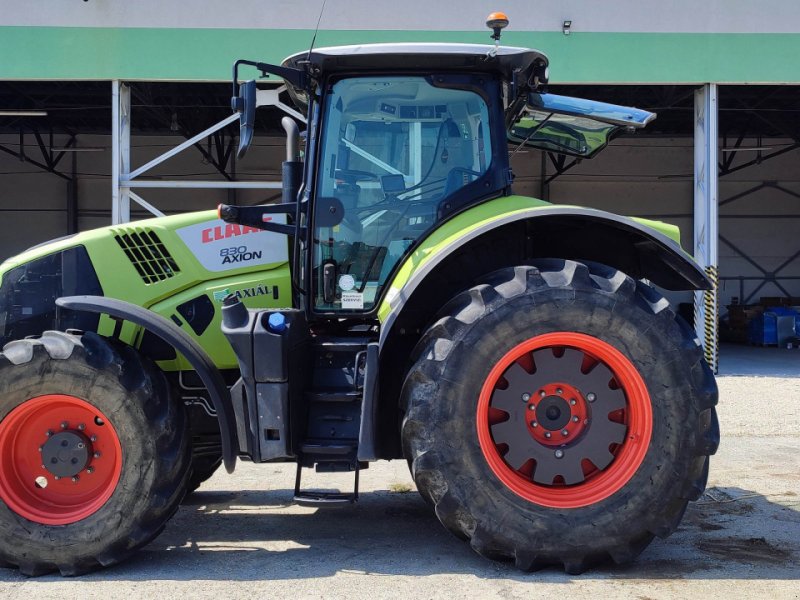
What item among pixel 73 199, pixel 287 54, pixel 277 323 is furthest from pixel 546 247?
pixel 73 199

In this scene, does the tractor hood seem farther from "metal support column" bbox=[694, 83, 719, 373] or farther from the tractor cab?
"metal support column" bbox=[694, 83, 719, 373]

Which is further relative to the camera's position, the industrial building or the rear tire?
the industrial building

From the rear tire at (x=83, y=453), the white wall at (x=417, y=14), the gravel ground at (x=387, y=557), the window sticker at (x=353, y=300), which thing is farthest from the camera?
the white wall at (x=417, y=14)

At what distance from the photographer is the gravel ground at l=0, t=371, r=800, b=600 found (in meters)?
3.56

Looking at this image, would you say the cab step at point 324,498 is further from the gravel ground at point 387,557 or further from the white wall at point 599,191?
the white wall at point 599,191

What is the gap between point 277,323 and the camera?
396 cm

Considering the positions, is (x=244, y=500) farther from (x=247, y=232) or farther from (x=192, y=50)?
(x=192, y=50)

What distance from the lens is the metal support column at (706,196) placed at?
43.5ft

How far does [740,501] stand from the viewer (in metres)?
5.21

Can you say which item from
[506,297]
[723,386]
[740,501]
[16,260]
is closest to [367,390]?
[506,297]

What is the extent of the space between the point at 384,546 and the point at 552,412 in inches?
49.4

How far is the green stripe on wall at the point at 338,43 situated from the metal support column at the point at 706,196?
510 millimetres

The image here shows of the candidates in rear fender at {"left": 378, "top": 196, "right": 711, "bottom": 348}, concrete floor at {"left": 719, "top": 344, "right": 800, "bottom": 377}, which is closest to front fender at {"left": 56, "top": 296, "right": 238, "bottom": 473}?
rear fender at {"left": 378, "top": 196, "right": 711, "bottom": 348}

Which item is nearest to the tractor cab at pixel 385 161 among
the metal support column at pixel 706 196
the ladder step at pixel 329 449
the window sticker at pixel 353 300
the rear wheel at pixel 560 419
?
the window sticker at pixel 353 300
